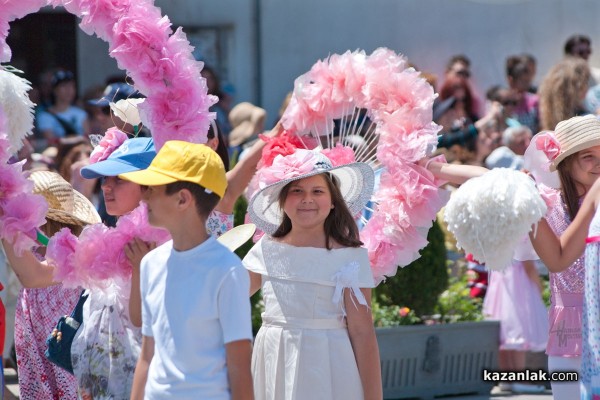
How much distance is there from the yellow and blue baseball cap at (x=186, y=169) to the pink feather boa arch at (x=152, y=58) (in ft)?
1.95

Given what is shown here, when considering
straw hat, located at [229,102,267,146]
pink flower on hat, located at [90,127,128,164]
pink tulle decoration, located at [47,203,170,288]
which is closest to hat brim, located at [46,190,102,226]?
pink flower on hat, located at [90,127,128,164]

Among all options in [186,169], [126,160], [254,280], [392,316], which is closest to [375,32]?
[392,316]

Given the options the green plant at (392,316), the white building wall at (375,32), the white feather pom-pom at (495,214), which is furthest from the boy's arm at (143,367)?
the white building wall at (375,32)

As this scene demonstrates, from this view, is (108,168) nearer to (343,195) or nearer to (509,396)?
(343,195)

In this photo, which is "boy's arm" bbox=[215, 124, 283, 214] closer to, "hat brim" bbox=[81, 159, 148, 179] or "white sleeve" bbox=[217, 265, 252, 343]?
"hat brim" bbox=[81, 159, 148, 179]

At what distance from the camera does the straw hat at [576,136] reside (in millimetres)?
4769

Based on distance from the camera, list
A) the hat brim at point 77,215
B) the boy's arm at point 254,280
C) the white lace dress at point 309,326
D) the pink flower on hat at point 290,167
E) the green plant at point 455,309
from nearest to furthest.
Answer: the white lace dress at point 309,326, the pink flower on hat at point 290,167, the boy's arm at point 254,280, the hat brim at point 77,215, the green plant at point 455,309

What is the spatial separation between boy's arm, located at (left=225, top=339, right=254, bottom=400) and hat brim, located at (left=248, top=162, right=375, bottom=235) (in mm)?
1199

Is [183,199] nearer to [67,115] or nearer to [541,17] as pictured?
[67,115]

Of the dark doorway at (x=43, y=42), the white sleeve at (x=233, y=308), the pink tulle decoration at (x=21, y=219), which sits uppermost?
the dark doorway at (x=43, y=42)

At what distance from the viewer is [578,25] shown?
12180 mm

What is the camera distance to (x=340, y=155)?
190 inches

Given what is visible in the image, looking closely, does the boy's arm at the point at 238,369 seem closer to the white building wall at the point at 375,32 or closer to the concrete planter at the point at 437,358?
the concrete planter at the point at 437,358

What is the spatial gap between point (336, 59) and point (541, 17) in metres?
7.63
